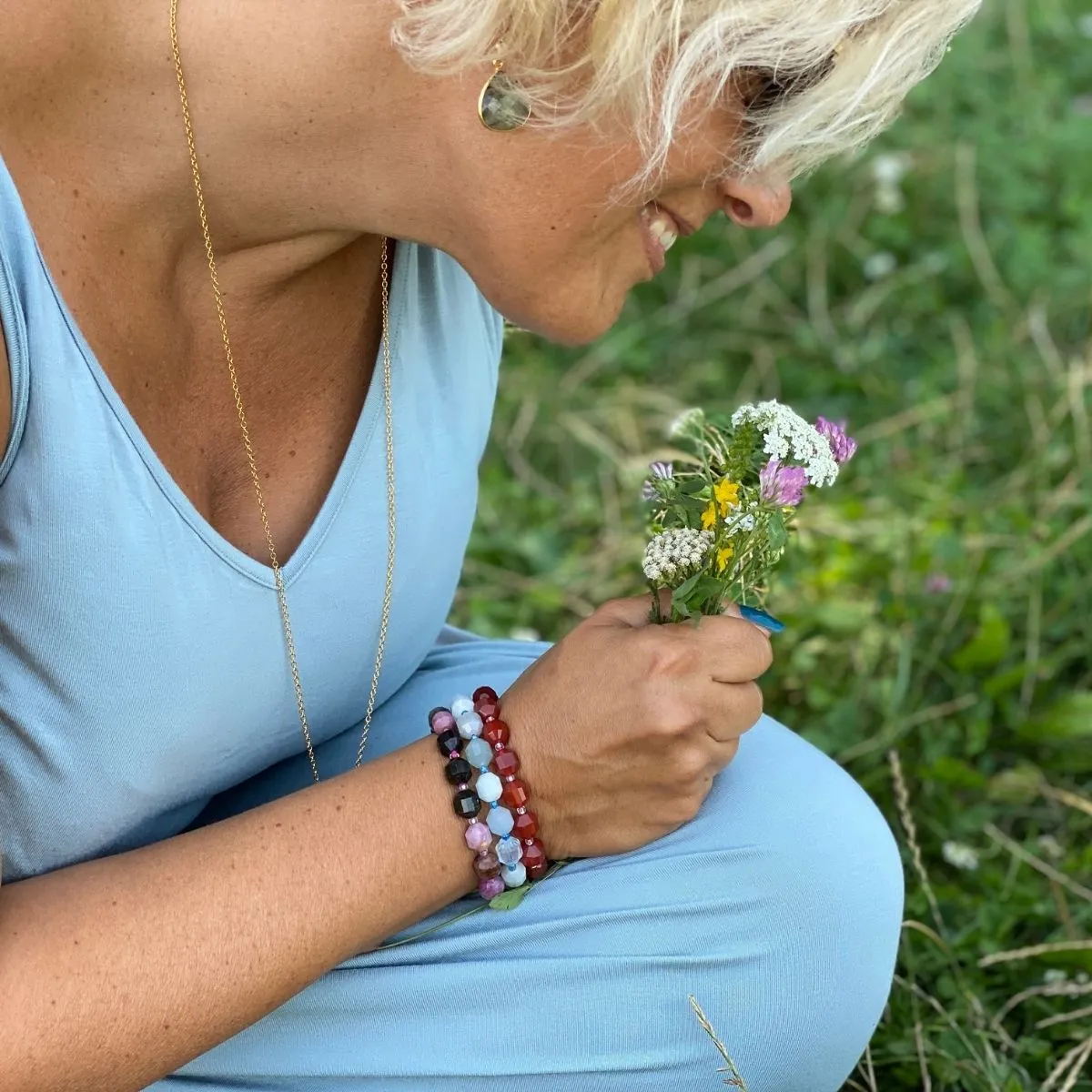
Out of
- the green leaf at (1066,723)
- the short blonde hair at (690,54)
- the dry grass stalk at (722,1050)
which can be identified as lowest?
the green leaf at (1066,723)

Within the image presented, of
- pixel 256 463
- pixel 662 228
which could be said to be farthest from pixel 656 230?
pixel 256 463

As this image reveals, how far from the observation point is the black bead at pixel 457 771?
1.40 metres

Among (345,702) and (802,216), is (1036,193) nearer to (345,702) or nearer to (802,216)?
(802,216)

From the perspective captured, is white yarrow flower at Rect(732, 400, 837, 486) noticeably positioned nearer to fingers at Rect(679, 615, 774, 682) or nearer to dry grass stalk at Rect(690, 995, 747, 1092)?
fingers at Rect(679, 615, 774, 682)

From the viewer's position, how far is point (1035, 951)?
6.02 feet

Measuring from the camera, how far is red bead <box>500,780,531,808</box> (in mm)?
1408

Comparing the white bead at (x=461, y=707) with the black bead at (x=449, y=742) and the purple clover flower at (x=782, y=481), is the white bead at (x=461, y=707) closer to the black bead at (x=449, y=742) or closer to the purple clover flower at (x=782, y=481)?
the black bead at (x=449, y=742)

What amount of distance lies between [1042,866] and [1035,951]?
0.20 m

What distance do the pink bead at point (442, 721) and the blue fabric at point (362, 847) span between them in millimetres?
185

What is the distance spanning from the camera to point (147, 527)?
1.38 metres

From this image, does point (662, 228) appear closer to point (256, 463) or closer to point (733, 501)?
point (733, 501)

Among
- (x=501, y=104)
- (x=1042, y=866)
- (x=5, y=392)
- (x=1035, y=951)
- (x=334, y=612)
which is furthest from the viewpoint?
(x=1042, y=866)

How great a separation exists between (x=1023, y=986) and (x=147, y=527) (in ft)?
3.89

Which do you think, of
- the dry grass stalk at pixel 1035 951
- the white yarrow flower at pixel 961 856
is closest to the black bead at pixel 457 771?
the dry grass stalk at pixel 1035 951
